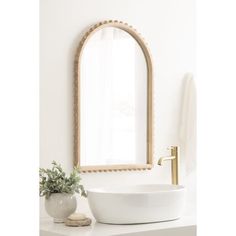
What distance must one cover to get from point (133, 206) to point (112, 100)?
25.5 inches

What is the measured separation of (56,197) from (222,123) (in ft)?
4.60

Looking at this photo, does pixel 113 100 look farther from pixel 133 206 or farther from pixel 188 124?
pixel 133 206

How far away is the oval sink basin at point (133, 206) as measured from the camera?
179 centimetres

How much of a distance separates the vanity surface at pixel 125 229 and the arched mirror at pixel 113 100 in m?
0.43

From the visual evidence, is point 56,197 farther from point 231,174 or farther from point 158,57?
point 231,174

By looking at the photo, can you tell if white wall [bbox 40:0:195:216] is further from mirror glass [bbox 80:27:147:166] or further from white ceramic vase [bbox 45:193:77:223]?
white ceramic vase [bbox 45:193:77:223]

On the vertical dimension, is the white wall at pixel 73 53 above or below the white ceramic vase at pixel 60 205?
above

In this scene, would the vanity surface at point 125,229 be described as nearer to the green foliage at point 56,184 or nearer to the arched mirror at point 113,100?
the green foliage at point 56,184

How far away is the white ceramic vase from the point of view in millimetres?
1847

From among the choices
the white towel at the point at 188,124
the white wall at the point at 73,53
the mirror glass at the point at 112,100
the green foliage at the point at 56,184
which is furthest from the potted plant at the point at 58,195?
the white towel at the point at 188,124

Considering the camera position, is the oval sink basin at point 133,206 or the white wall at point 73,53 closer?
the oval sink basin at point 133,206

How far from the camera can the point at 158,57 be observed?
97.2 inches

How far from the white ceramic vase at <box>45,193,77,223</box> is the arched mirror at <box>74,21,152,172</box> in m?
0.33
